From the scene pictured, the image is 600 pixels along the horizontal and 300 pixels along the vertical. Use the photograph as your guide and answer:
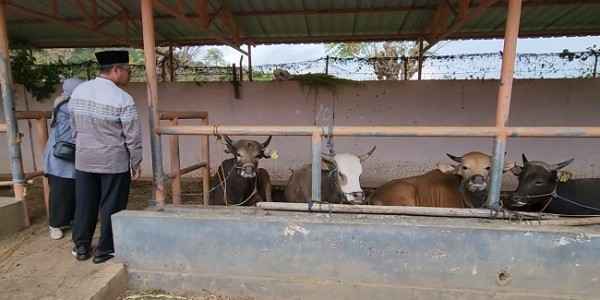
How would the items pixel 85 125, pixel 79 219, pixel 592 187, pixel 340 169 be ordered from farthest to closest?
1. pixel 592 187
2. pixel 340 169
3. pixel 79 219
4. pixel 85 125

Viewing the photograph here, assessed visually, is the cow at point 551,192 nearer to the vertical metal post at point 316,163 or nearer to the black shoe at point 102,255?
the vertical metal post at point 316,163

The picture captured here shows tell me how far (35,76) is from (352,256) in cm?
851

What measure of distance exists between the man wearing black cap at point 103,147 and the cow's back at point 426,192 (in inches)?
116

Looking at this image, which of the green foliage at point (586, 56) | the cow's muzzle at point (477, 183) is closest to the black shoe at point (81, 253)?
the cow's muzzle at point (477, 183)

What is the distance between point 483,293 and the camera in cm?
255

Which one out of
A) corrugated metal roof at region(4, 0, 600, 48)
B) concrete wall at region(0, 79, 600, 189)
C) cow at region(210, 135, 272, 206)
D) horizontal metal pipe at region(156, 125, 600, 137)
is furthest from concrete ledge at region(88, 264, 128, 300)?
concrete wall at region(0, 79, 600, 189)

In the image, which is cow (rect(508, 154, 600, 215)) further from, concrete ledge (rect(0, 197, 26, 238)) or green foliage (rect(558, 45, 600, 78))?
concrete ledge (rect(0, 197, 26, 238))

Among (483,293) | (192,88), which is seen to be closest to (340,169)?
(483,293)

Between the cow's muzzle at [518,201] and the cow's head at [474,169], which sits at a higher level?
the cow's head at [474,169]

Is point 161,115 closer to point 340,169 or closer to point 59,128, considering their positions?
point 59,128

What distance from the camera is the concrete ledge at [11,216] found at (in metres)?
3.48

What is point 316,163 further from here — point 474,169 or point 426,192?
point 426,192

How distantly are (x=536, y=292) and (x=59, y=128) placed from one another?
13.4 feet

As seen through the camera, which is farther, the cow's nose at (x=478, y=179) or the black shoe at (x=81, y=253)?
the cow's nose at (x=478, y=179)
